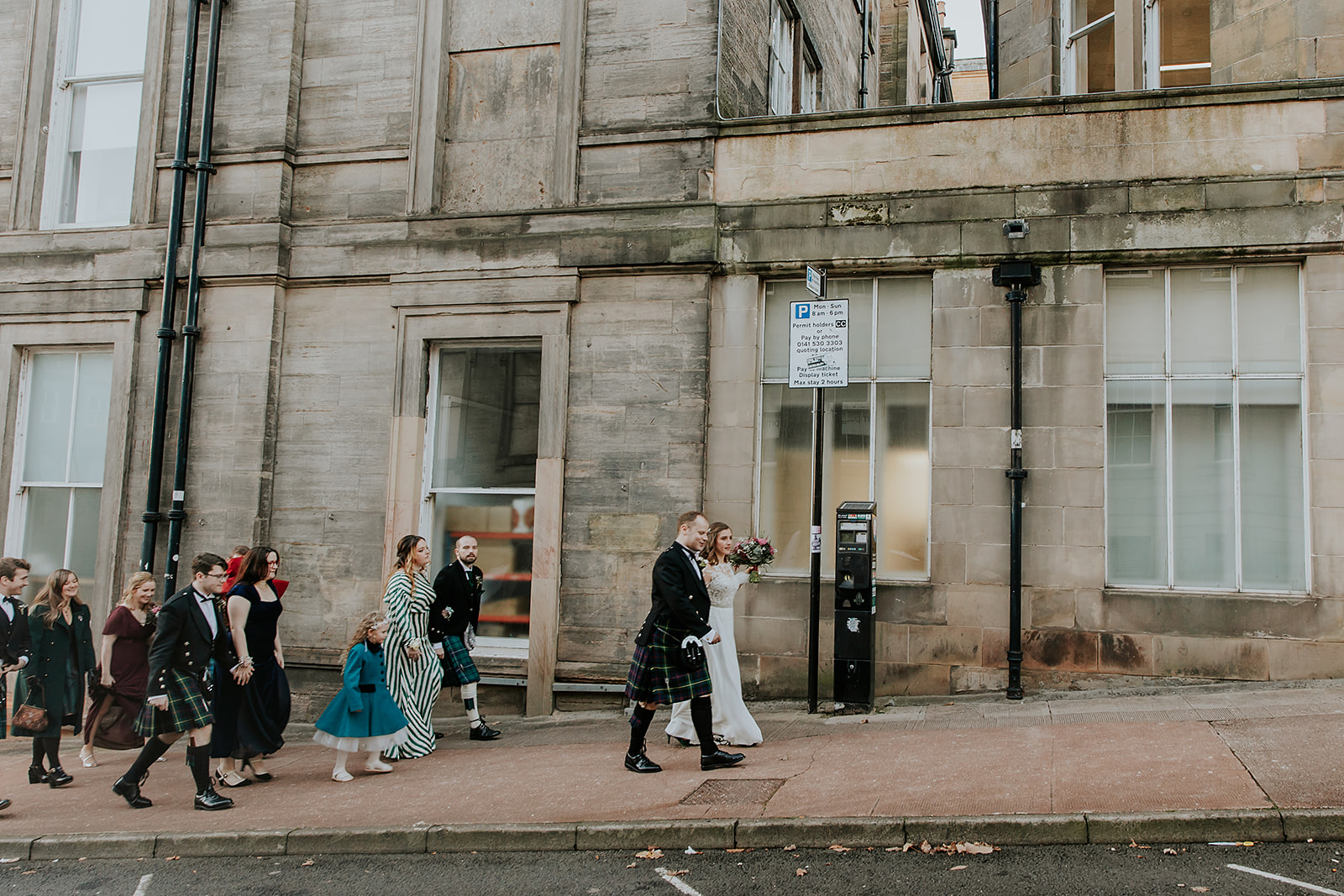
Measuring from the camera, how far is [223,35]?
11539 mm

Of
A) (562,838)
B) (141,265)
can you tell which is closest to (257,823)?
(562,838)

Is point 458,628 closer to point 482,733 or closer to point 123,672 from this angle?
point 482,733

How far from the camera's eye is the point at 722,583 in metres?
8.05

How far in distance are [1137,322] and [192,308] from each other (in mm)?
9568

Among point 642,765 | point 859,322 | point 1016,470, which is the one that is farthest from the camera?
point 859,322

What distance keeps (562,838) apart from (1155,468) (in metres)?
6.18

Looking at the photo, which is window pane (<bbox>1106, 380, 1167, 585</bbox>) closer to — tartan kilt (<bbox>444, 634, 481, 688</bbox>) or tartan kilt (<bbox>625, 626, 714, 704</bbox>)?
tartan kilt (<bbox>625, 626, 714, 704</bbox>)

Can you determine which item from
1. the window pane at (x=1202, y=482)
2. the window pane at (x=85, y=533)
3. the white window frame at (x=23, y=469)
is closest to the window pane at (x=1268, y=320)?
the window pane at (x=1202, y=482)

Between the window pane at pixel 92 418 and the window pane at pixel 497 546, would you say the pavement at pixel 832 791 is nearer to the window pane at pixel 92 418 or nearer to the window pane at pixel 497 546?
the window pane at pixel 497 546

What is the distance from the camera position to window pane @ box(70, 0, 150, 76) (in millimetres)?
12008

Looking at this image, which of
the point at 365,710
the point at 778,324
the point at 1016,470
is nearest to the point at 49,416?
the point at 365,710

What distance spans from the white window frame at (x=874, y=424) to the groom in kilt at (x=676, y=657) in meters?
2.58

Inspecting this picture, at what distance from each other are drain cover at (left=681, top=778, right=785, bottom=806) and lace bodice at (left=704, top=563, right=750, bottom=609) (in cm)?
164

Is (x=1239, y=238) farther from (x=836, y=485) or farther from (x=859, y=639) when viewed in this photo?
(x=859, y=639)
